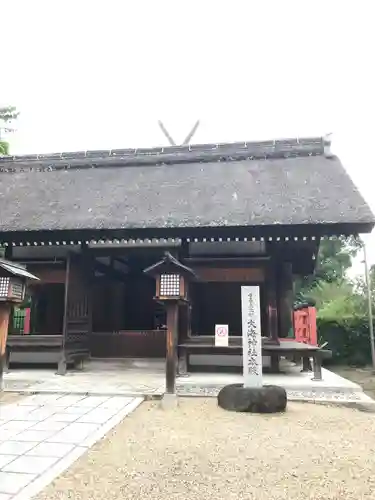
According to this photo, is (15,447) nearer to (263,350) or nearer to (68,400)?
(68,400)

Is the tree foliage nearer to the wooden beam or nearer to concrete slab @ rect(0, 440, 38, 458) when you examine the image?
the wooden beam

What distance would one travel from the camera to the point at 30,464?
142 inches

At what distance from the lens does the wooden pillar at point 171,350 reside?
6461 millimetres

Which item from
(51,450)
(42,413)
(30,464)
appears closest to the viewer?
(30,464)

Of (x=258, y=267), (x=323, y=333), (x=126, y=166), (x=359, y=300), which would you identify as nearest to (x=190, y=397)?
(x=258, y=267)

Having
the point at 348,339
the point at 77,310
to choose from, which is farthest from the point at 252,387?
the point at 348,339

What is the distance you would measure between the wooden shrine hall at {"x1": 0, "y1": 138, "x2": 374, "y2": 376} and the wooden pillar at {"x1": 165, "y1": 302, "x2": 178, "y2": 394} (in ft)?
1.45

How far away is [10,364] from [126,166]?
256 inches

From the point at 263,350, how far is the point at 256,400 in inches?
119

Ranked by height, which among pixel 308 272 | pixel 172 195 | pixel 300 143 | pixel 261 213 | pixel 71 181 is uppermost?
pixel 300 143

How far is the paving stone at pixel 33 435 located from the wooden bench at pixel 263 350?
13.4 ft

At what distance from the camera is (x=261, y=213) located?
349 inches

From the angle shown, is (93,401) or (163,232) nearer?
(93,401)

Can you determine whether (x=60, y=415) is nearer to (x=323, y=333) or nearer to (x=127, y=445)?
(x=127, y=445)
